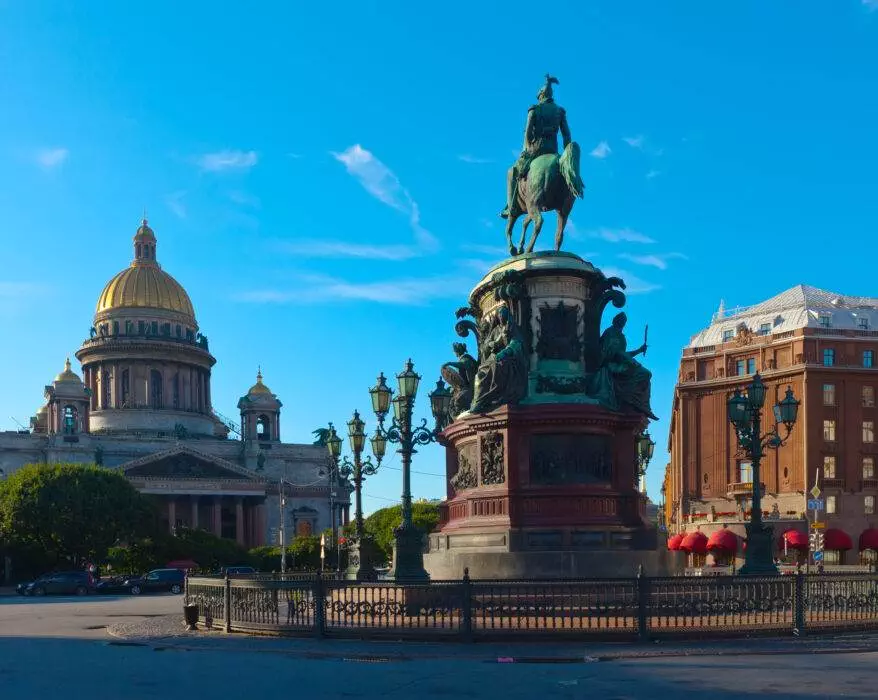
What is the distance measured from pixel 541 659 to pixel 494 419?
8730 millimetres

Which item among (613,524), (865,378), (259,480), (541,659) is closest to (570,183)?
(613,524)

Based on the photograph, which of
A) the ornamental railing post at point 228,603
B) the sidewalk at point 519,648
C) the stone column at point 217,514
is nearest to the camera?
the sidewalk at point 519,648

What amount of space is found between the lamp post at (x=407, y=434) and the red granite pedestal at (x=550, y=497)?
984mm

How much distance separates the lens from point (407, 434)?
2761 cm

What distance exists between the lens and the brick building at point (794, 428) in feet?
257

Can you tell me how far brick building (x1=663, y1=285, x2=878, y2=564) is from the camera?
7838cm

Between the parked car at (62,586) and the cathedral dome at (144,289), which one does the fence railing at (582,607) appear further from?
the cathedral dome at (144,289)

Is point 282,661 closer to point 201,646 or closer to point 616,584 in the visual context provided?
point 201,646

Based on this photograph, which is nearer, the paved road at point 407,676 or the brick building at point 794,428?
the paved road at point 407,676

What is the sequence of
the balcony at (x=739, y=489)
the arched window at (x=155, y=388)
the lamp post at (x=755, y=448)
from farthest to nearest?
→ 1. the arched window at (x=155, y=388)
2. the balcony at (x=739, y=489)
3. the lamp post at (x=755, y=448)

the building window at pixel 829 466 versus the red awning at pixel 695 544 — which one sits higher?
the building window at pixel 829 466

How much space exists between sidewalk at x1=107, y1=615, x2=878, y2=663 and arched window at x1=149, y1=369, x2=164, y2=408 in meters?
115

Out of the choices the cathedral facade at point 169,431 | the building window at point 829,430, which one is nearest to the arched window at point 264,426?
the cathedral facade at point 169,431

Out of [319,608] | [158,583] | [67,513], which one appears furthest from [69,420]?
[319,608]
